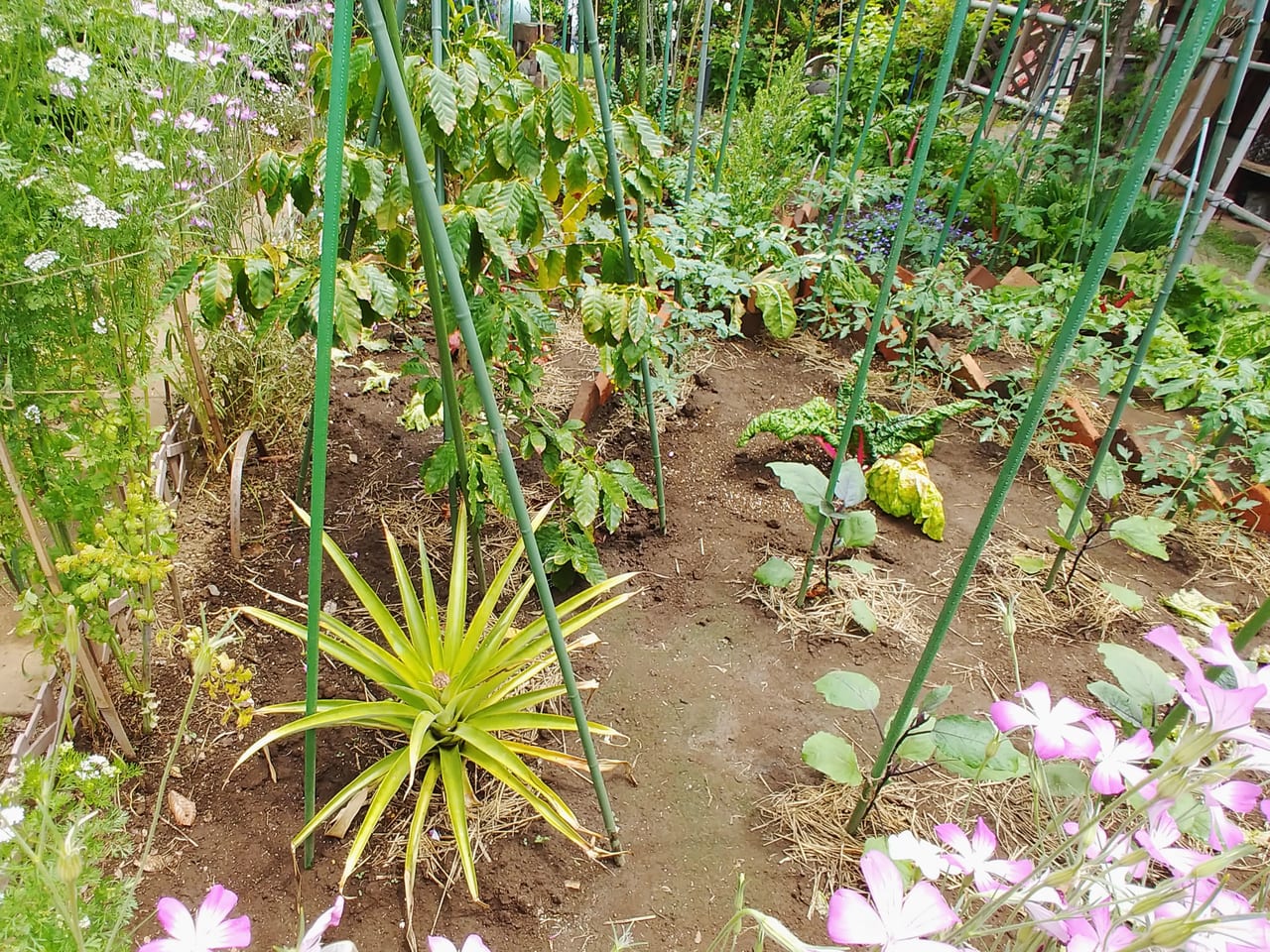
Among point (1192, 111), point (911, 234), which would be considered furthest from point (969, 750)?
point (1192, 111)

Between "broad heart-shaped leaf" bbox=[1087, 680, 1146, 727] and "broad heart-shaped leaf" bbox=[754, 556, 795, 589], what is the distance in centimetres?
78

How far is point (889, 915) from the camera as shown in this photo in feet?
Result: 1.86

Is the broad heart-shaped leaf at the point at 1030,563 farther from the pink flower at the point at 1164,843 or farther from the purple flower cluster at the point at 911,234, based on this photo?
the purple flower cluster at the point at 911,234

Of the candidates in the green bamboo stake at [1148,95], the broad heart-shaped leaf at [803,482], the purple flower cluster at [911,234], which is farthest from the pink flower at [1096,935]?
the green bamboo stake at [1148,95]

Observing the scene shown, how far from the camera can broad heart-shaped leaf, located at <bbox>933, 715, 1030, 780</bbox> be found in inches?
47.3

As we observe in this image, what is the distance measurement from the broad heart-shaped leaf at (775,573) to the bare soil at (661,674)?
12 cm

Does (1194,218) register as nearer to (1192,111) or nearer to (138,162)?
(138,162)

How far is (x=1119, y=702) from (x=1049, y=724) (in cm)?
66

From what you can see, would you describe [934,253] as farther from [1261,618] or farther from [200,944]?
[200,944]

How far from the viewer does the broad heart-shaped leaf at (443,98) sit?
4.01ft

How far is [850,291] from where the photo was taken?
2.87m

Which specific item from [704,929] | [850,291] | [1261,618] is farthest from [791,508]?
[1261,618]

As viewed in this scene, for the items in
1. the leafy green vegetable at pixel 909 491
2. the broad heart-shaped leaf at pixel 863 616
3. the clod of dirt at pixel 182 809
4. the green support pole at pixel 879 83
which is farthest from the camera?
the green support pole at pixel 879 83

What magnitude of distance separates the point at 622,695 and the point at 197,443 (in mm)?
1474
